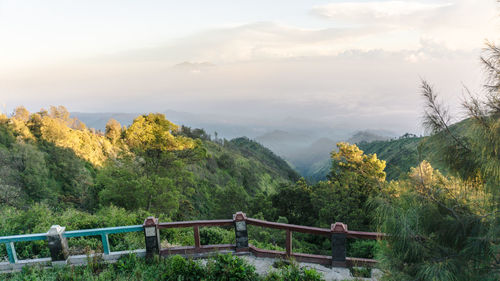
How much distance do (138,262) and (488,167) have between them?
7.28 meters

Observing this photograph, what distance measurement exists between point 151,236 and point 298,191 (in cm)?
2098

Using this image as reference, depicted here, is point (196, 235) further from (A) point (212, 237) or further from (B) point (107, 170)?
(B) point (107, 170)

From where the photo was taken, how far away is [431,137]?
13.2ft

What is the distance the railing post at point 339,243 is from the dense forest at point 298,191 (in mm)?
752

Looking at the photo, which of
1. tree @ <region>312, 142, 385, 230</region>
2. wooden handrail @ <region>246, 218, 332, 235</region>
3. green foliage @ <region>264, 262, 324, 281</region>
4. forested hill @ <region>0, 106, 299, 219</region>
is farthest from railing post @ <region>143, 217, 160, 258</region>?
tree @ <region>312, 142, 385, 230</region>

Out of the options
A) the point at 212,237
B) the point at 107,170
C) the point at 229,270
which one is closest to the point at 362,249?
the point at 212,237

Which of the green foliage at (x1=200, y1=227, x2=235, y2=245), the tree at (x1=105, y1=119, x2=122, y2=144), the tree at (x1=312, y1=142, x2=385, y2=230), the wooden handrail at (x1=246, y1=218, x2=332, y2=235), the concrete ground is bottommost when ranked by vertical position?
the tree at (x1=312, y1=142, x2=385, y2=230)

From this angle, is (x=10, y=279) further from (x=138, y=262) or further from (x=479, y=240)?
(x=479, y=240)

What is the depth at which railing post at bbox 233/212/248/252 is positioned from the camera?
7348 mm

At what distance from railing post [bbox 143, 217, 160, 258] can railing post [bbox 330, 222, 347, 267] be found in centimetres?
430

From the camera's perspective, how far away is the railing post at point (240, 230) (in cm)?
735

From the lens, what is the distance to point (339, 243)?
22.3ft

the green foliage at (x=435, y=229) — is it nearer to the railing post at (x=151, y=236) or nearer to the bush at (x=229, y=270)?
the bush at (x=229, y=270)

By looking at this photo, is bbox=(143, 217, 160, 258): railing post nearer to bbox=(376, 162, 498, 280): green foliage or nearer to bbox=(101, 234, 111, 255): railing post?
bbox=(101, 234, 111, 255): railing post
